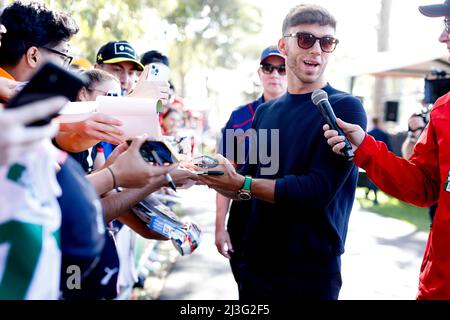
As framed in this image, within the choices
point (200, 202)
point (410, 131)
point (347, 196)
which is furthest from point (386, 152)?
point (200, 202)

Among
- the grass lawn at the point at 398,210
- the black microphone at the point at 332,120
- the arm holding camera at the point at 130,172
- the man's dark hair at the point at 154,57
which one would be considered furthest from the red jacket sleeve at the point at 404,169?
the grass lawn at the point at 398,210

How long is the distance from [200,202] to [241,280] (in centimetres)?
1088

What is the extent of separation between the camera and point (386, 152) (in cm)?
260

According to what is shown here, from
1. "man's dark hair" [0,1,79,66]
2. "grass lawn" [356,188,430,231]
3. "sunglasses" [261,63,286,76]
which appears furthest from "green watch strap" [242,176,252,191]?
"grass lawn" [356,188,430,231]

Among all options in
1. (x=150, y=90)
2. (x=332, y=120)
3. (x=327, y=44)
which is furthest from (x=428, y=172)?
(x=150, y=90)

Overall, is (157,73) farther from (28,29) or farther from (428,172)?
(428,172)

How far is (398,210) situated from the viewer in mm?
12734

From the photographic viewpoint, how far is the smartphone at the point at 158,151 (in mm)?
1906

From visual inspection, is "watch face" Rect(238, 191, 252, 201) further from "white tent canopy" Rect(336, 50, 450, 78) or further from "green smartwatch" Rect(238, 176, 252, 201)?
"white tent canopy" Rect(336, 50, 450, 78)

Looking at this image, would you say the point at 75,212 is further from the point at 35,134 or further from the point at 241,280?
the point at 241,280

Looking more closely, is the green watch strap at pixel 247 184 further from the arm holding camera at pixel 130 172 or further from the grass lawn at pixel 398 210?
the grass lawn at pixel 398 210

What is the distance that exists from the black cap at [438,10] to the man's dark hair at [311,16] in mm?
480

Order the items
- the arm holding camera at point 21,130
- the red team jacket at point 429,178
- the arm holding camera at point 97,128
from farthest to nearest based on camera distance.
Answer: the red team jacket at point 429,178 → the arm holding camera at point 97,128 → the arm holding camera at point 21,130

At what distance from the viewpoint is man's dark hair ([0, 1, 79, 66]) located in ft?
8.36
